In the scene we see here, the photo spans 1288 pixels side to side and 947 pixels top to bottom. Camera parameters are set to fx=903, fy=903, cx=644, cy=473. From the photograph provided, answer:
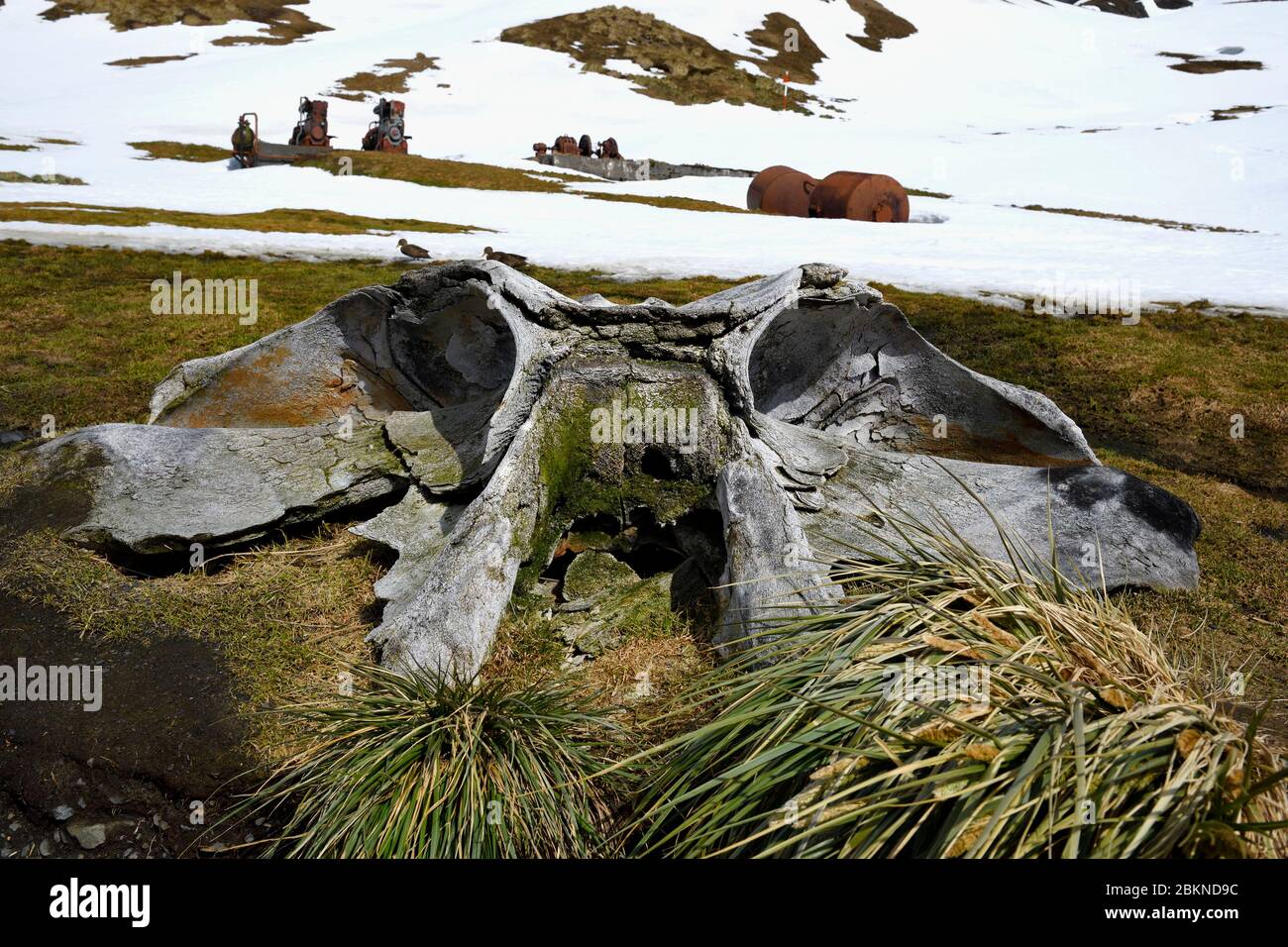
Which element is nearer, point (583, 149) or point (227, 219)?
point (227, 219)

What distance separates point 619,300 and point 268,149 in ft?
92.8

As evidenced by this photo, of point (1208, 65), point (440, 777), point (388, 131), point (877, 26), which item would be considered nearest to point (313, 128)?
point (388, 131)

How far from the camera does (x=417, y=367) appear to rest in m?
5.23

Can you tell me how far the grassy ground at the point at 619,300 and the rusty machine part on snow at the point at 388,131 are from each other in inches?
1081

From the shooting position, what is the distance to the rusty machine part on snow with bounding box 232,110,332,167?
101ft

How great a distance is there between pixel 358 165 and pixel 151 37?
144 ft

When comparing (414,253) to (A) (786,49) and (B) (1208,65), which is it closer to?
(A) (786,49)

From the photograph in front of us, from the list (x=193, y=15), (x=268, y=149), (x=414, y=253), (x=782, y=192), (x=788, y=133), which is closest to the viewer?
(x=414, y=253)

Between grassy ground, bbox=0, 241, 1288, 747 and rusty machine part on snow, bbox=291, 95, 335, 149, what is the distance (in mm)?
27439

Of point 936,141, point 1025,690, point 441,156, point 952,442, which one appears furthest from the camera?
point 936,141

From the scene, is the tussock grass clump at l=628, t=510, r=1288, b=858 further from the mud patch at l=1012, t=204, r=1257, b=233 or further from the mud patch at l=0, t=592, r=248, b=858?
the mud patch at l=1012, t=204, r=1257, b=233

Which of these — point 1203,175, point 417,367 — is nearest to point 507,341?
point 417,367

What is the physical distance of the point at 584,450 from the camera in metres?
4.04
